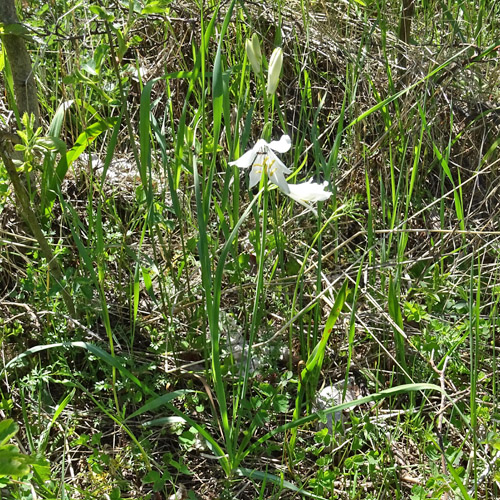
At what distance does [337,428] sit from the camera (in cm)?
164

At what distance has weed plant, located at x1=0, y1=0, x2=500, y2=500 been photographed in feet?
5.16

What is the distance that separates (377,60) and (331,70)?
0.22m

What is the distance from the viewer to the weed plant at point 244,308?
157 cm

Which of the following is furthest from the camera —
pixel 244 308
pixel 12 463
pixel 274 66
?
pixel 244 308

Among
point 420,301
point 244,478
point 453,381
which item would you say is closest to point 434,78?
point 420,301

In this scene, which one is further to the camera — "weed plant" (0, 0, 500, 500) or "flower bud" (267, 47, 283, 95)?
"weed plant" (0, 0, 500, 500)

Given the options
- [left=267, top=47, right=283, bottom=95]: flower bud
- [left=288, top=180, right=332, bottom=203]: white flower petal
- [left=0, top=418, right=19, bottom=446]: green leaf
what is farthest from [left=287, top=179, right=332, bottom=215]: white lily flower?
[left=0, top=418, right=19, bottom=446]: green leaf

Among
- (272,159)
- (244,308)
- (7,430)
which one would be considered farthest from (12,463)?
(244,308)

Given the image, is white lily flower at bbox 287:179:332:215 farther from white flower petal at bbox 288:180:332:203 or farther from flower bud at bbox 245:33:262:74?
flower bud at bbox 245:33:262:74

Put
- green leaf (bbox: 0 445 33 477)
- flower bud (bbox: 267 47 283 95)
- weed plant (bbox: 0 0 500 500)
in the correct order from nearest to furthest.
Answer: green leaf (bbox: 0 445 33 477) < flower bud (bbox: 267 47 283 95) < weed plant (bbox: 0 0 500 500)

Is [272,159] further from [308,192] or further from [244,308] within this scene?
[244,308]

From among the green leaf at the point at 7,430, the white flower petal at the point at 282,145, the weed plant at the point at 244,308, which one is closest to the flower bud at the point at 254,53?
the weed plant at the point at 244,308

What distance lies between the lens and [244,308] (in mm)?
1989

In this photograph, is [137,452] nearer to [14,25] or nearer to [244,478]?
[244,478]
